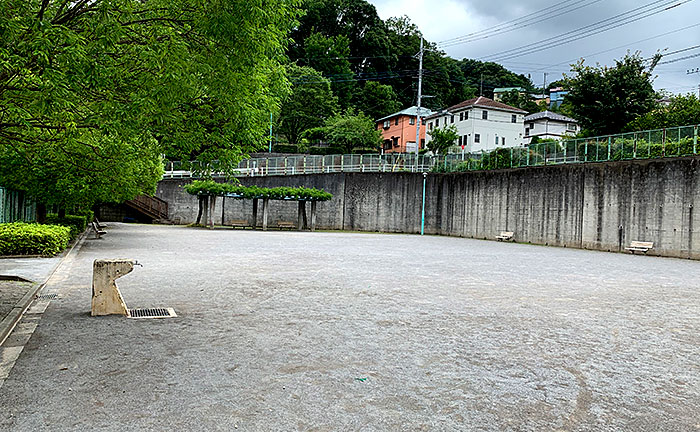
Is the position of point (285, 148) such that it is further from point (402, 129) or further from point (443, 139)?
point (443, 139)

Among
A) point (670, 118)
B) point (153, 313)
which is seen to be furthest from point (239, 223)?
point (153, 313)

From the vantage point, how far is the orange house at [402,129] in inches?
2429

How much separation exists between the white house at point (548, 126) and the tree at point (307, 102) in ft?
72.2

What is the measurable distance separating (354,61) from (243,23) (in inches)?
2613

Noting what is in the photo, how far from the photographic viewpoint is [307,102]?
191 feet

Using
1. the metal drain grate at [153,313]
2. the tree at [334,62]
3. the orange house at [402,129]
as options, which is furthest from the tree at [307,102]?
the metal drain grate at [153,313]

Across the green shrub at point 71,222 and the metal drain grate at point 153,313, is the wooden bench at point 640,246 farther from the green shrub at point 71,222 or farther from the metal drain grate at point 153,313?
the green shrub at point 71,222

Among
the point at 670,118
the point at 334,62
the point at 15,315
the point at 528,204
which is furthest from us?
the point at 334,62

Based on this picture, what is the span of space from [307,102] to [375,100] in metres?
10.8

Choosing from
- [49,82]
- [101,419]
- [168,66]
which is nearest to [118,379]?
[101,419]

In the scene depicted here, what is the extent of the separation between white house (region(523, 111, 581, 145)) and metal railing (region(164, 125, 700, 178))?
83.9ft

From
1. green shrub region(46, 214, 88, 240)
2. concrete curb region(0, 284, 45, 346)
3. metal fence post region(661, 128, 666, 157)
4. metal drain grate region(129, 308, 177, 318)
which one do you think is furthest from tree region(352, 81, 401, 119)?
metal drain grate region(129, 308, 177, 318)

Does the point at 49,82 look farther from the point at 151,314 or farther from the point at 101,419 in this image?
→ the point at 151,314

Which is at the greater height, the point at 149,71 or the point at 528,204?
the point at 149,71
